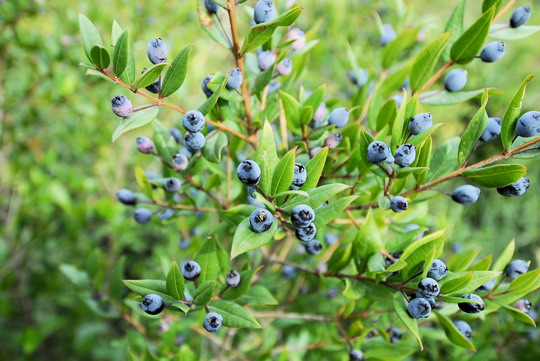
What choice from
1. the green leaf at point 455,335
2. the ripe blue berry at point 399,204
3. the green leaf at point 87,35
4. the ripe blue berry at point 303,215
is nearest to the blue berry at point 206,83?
the green leaf at point 87,35

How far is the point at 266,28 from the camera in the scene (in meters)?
0.63

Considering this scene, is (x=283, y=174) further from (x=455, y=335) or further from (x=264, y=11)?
(x=455, y=335)

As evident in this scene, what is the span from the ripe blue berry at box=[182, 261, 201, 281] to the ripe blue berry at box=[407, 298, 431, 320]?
39 centimetres

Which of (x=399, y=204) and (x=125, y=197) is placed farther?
(x=125, y=197)

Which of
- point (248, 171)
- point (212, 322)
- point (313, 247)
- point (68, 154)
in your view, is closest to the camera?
point (248, 171)

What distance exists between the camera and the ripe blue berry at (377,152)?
62 centimetres

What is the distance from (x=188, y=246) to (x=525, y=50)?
5.52 metres

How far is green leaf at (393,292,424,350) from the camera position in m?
0.61

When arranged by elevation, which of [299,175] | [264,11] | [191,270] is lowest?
[191,270]

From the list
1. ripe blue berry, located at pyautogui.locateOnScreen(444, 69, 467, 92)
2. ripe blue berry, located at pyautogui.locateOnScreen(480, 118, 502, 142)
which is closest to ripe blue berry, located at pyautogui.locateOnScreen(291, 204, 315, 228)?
ripe blue berry, located at pyautogui.locateOnScreen(480, 118, 502, 142)

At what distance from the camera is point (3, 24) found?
68.3 inches

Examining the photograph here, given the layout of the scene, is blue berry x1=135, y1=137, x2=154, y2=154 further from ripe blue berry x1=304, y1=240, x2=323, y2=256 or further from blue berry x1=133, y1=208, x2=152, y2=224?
ripe blue berry x1=304, y1=240, x2=323, y2=256

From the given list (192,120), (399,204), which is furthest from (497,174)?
(192,120)

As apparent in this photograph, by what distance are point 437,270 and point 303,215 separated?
0.25 m
